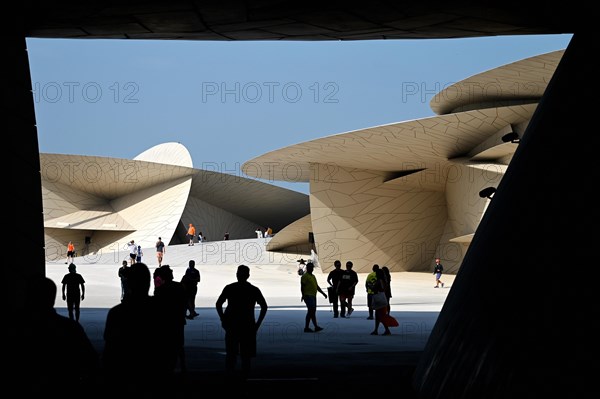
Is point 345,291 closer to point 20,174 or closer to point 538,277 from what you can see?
point 20,174

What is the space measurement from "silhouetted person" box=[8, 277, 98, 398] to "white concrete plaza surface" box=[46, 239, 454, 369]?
462mm

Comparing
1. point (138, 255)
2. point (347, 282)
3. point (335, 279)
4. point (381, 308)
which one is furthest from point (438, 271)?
point (381, 308)

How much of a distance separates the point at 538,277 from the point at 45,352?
237 centimetres

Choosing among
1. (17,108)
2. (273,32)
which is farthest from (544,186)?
(17,108)

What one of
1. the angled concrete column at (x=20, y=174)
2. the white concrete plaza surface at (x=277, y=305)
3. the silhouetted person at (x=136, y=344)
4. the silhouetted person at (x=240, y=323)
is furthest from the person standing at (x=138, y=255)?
the silhouetted person at (x=136, y=344)

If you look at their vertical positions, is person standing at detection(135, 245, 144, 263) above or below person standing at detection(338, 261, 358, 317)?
below

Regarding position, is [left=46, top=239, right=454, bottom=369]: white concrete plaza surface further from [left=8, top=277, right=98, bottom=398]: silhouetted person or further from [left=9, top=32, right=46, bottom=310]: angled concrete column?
[left=9, top=32, right=46, bottom=310]: angled concrete column

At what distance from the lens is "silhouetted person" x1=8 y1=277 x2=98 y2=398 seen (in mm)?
3201

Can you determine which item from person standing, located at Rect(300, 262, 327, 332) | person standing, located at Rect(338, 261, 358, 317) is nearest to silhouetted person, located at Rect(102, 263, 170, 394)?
person standing, located at Rect(300, 262, 327, 332)

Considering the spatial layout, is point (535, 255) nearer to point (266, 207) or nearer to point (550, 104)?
point (550, 104)

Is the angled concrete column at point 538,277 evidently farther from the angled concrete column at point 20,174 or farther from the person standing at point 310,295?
the person standing at point 310,295

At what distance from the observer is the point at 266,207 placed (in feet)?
190

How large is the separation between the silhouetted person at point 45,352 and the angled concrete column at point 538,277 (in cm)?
193

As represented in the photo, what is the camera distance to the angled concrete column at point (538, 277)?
9.71 ft
